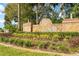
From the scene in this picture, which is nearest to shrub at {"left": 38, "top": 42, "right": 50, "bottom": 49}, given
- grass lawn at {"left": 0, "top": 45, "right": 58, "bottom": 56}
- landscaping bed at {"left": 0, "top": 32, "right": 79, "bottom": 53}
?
landscaping bed at {"left": 0, "top": 32, "right": 79, "bottom": 53}

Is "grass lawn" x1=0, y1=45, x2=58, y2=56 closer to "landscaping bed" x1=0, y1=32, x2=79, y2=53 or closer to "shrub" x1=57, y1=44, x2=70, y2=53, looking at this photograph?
"landscaping bed" x1=0, y1=32, x2=79, y2=53

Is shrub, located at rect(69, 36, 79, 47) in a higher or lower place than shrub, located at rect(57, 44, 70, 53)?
higher

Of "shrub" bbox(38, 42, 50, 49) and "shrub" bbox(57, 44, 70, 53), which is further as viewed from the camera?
"shrub" bbox(38, 42, 50, 49)

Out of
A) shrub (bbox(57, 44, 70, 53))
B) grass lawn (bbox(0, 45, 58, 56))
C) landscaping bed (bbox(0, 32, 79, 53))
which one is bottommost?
grass lawn (bbox(0, 45, 58, 56))

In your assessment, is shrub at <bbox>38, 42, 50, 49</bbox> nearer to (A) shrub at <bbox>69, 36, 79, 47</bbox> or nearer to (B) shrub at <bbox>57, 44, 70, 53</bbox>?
(B) shrub at <bbox>57, 44, 70, 53</bbox>

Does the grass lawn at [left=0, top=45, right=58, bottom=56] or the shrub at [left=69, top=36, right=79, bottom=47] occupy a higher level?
the shrub at [left=69, top=36, right=79, bottom=47]

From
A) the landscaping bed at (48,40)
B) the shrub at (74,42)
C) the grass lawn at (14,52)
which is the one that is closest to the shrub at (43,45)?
the landscaping bed at (48,40)

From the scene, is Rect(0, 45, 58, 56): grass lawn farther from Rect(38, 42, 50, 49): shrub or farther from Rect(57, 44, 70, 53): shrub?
Rect(57, 44, 70, 53): shrub

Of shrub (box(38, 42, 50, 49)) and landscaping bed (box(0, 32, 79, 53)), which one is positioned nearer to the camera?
landscaping bed (box(0, 32, 79, 53))

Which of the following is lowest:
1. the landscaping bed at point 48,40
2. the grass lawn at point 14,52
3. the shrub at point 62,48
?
the grass lawn at point 14,52

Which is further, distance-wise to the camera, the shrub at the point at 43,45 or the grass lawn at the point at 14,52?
the shrub at the point at 43,45

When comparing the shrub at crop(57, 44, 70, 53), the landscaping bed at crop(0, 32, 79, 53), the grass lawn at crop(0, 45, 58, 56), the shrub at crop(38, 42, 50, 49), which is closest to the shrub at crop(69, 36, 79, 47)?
the landscaping bed at crop(0, 32, 79, 53)

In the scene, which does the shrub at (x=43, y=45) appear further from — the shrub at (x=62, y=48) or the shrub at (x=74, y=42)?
the shrub at (x=74, y=42)

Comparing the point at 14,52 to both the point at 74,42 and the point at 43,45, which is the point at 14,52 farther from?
the point at 74,42
